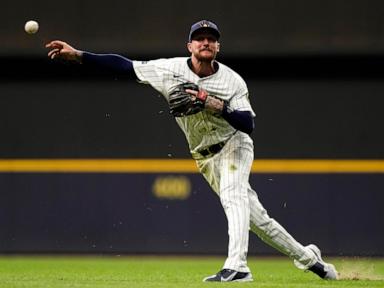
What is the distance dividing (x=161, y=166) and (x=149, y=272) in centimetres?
327

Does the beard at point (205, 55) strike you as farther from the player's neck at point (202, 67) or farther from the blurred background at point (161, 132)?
the blurred background at point (161, 132)

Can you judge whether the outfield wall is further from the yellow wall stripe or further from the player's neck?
the player's neck

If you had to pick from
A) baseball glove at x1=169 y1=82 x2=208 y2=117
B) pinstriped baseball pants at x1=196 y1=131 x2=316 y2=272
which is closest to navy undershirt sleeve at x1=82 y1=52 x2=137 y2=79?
baseball glove at x1=169 y1=82 x2=208 y2=117

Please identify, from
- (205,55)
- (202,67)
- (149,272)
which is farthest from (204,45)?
(149,272)

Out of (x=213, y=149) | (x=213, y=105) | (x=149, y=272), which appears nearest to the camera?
(x=213, y=105)

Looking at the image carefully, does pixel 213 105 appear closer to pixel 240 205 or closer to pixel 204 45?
pixel 204 45

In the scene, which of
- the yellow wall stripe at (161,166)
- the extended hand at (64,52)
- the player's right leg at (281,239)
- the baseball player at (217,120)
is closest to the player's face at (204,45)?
the baseball player at (217,120)

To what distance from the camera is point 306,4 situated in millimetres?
10953

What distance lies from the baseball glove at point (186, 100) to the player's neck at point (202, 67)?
23 cm

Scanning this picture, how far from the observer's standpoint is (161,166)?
1173 cm

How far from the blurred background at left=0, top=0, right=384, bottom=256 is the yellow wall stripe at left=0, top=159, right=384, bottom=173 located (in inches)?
1.1

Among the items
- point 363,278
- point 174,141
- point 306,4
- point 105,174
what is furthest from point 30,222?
point 363,278

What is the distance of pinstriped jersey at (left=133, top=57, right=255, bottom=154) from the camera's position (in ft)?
22.5

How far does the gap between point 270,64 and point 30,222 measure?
2.90m
